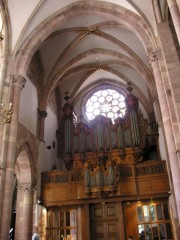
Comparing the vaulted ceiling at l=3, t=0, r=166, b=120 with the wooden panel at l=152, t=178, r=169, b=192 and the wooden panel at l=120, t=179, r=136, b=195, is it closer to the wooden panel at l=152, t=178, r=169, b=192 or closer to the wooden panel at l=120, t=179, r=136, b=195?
the wooden panel at l=152, t=178, r=169, b=192

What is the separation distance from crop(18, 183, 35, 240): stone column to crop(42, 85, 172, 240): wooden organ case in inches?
43.2

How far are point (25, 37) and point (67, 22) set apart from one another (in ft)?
8.61

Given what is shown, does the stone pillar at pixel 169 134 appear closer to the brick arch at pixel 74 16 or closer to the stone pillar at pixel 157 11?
the brick arch at pixel 74 16

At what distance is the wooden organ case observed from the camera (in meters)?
11.6

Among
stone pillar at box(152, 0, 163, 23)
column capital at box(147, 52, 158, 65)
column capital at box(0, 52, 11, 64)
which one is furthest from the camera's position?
column capital at box(0, 52, 11, 64)

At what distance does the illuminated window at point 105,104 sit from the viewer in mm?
17484

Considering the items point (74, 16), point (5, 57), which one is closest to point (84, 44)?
point (74, 16)

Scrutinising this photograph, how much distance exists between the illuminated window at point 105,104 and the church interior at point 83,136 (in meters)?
2.61

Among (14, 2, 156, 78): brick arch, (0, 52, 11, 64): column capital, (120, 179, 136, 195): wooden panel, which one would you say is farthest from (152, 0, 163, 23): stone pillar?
(120, 179, 136, 195): wooden panel

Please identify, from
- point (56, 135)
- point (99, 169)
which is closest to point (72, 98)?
point (56, 135)

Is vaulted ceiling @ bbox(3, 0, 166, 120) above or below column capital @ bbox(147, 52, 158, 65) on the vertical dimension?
above

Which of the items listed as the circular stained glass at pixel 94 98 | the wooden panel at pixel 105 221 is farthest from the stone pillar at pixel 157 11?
the circular stained glass at pixel 94 98

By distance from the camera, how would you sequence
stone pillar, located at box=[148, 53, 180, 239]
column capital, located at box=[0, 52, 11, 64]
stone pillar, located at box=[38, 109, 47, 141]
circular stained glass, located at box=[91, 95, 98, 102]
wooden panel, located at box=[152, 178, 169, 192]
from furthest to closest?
circular stained glass, located at box=[91, 95, 98, 102], stone pillar, located at box=[38, 109, 47, 141], wooden panel, located at box=[152, 178, 169, 192], column capital, located at box=[0, 52, 11, 64], stone pillar, located at box=[148, 53, 180, 239]

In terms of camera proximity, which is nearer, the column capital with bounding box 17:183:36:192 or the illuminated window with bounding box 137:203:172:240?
the illuminated window with bounding box 137:203:172:240
